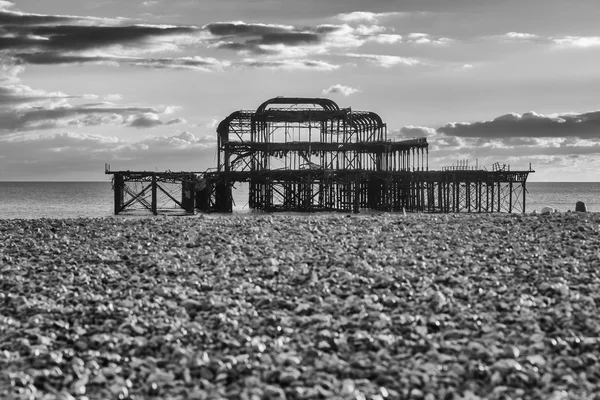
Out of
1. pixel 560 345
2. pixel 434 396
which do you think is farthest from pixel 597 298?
pixel 434 396

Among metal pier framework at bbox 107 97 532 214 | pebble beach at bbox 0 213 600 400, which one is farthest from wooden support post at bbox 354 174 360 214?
pebble beach at bbox 0 213 600 400

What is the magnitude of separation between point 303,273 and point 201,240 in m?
5.95

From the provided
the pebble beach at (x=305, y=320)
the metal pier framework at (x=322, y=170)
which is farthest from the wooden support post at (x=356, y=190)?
the pebble beach at (x=305, y=320)

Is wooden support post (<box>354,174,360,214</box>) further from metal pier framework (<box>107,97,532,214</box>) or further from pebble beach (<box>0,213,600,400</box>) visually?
pebble beach (<box>0,213,600,400</box>)

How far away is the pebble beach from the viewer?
1001 centimetres

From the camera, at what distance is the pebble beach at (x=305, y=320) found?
32.8 ft

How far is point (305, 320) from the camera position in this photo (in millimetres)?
12180

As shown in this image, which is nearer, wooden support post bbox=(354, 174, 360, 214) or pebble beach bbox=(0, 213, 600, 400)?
pebble beach bbox=(0, 213, 600, 400)

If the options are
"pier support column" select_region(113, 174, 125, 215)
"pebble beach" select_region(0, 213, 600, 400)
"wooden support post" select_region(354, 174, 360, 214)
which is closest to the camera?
"pebble beach" select_region(0, 213, 600, 400)

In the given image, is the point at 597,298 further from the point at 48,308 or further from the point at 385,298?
the point at 48,308

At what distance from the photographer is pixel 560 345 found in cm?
1108

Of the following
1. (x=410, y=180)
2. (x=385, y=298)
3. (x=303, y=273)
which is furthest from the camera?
(x=410, y=180)

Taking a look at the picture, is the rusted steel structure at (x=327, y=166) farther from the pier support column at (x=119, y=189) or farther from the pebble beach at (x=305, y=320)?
the pebble beach at (x=305, y=320)

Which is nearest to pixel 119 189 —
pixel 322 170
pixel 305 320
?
pixel 322 170
